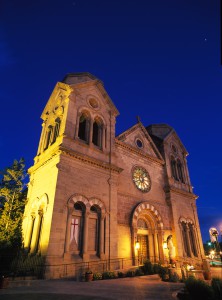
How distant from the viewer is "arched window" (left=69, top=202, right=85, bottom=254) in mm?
13940

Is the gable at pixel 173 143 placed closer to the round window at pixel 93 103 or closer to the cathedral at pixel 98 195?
the cathedral at pixel 98 195

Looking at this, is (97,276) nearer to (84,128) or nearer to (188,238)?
(84,128)

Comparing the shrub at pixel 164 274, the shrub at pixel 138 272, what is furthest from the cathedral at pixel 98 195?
the shrub at pixel 164 274

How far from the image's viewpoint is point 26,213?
57.2 ft

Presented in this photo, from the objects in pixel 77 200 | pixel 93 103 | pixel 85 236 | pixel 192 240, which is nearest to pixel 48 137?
pixel 93 103

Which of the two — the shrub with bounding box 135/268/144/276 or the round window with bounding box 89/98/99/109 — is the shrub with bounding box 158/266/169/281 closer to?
the shrub with bounding box 135/268/144/276

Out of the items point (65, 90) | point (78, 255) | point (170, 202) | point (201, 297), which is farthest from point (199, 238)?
point (65, 90)

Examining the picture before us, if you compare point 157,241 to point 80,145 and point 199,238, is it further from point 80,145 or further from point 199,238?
point 80,145

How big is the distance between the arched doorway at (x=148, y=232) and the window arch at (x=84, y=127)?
26.5ft

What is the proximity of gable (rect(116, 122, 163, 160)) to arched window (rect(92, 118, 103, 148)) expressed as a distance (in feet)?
7.92

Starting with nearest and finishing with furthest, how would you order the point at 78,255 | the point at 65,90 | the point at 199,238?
the point at 78,255 → the point at 65,90 → the point at 199,238

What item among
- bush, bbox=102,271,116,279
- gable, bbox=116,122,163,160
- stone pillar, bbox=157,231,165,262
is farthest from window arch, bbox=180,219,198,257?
bush, bbox=102,271,116,279

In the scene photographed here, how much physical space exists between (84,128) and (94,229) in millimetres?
9683

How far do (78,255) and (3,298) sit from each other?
6824 mm
